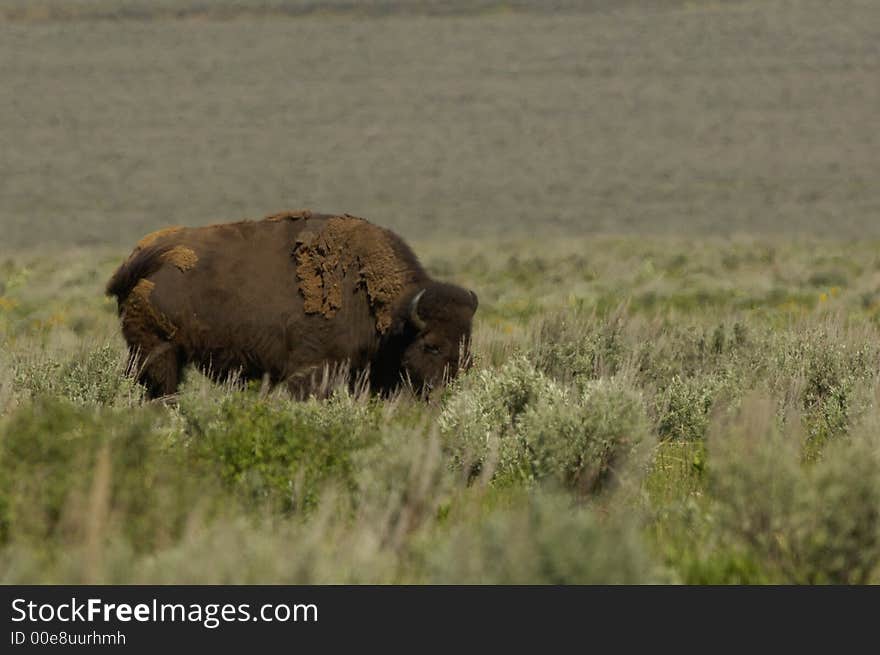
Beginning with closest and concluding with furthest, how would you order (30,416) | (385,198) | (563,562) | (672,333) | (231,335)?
(563,562)
(30,416)
(231,335)
(672,333)
(385,198)

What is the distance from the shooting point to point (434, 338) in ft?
33.7

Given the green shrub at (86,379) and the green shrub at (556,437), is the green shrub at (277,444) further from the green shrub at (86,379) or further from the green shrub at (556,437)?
the green shrub at (86,379)

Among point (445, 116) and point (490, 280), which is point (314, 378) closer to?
point (490, 280)

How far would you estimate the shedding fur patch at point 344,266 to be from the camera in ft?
34.8

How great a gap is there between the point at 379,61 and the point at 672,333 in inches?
2316

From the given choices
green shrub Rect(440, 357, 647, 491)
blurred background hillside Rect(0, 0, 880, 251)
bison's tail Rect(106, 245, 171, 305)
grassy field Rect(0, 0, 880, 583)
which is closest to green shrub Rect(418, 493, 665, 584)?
grassy field Rect(0, 0, 880, 583)

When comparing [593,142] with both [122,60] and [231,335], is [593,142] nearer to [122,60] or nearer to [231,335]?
[122,60]

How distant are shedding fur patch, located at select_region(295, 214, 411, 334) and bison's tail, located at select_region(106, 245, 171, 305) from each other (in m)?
1.11

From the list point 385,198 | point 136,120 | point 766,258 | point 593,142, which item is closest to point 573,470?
point 766,258

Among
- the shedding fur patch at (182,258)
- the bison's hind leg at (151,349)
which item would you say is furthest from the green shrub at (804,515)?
the shedding fur patch at (182,258)

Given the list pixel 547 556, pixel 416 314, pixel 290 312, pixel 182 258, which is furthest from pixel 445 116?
pixel 547 556

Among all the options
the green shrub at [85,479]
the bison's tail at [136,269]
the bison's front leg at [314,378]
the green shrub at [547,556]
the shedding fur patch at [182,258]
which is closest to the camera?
the green shrub at [547,556]

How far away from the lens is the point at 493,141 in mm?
62000

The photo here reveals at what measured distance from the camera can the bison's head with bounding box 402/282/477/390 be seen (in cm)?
1023
